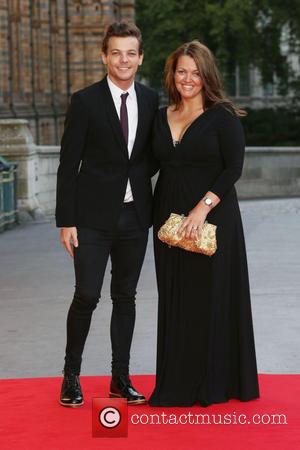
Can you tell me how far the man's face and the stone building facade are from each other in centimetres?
3363

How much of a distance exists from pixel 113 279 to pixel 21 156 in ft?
42.1

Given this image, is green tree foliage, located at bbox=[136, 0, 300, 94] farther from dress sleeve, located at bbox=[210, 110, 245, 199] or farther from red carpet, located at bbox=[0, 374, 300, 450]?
dress sleeve, located at bbox=[210, 110, 245, 199]

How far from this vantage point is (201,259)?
6496mm

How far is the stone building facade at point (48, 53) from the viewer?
42312 mm

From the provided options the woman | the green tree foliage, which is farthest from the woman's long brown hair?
the green tree foliage

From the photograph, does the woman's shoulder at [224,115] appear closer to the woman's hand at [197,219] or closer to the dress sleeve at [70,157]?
the woman's hand at [197,219]

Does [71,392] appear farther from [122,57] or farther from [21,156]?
[21,156]

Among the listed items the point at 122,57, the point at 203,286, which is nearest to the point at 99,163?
the point at 122,57

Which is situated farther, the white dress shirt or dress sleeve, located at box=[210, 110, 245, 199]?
the white dress shirt

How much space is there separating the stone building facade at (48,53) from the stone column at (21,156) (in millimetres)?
20456

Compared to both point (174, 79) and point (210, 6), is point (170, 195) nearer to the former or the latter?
point (174, 79)

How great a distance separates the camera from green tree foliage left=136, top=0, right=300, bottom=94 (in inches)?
1545

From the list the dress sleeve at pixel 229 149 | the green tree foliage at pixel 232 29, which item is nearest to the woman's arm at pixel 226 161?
the dress sleeve at pixel 229 149

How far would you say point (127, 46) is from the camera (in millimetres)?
6305
